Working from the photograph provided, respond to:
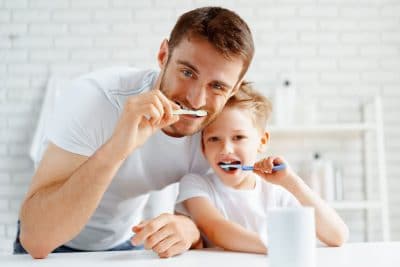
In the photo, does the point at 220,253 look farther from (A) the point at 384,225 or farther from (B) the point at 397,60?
(B) the point at 397,60

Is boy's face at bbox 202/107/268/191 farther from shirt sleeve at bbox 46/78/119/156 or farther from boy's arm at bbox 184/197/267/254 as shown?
shirt sleeve at bbox 46/78/119/156

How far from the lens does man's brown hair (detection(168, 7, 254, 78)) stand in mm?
1373

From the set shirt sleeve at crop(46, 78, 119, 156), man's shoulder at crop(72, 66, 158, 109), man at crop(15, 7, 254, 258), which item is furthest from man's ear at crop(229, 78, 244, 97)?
shirt sleeve at crop(46, 78, 119, 156)

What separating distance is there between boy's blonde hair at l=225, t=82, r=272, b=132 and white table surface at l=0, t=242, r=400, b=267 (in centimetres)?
49

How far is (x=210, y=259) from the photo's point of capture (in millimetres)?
1146

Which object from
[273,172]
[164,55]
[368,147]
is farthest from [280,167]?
[368,147]

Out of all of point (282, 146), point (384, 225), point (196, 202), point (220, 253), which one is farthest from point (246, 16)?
point (220, 253)

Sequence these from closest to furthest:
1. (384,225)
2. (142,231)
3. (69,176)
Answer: (142,231)
(69,176)
(384,225)

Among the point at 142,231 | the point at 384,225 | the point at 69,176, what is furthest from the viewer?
the point at 384,225

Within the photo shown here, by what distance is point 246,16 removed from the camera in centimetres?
313

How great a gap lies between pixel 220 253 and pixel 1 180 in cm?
216

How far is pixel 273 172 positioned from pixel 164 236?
1.16ft

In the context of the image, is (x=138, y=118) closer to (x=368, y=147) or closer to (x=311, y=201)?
(x=311, y=201)

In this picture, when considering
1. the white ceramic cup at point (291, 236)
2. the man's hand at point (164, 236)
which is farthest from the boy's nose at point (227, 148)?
the white ceramic cup at point (291, 236)
